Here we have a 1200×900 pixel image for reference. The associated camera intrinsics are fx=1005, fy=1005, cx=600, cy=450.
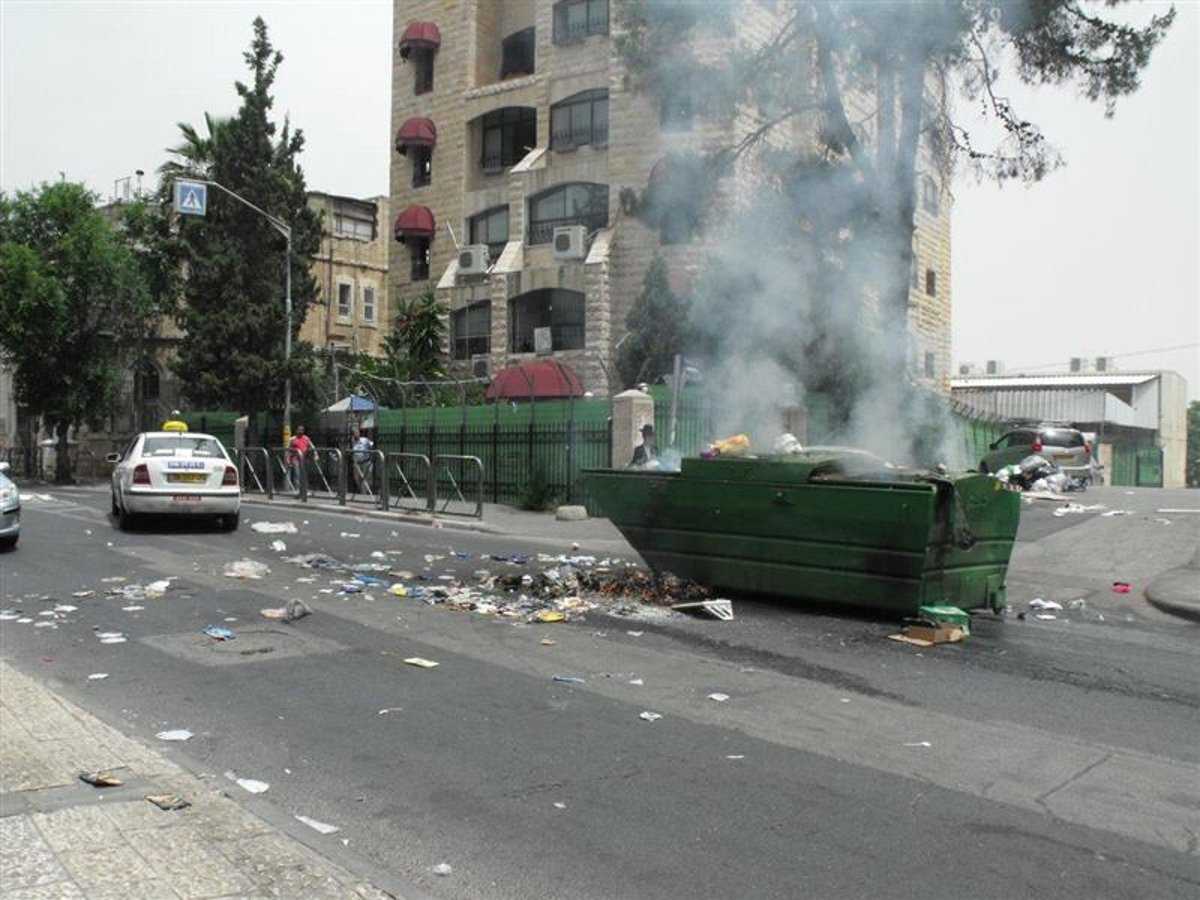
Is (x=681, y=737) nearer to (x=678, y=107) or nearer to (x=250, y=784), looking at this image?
(x=250, y=784)

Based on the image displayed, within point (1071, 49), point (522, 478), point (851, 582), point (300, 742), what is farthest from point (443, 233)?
point (300, 742)

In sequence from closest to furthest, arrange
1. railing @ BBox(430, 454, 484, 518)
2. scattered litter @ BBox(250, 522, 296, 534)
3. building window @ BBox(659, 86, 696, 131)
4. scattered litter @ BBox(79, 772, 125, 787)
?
scattered litter @ BBox(79, 772, 125, 787)
building window @ BBox(659, 86, 696, 131)
scattered litter @ BBox(250, 522, 296, 534)
railing @ BBox(430, 454, 484, 518)

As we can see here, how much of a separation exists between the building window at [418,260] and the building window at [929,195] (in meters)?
20.8

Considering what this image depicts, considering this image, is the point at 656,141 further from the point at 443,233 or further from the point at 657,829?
the point at 443,233

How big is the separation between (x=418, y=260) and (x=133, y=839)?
29713 millimetres

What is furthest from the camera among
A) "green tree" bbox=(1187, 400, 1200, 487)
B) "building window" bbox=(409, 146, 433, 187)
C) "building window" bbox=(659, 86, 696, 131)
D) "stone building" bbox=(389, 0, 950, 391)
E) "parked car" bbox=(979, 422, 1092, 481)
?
"green tree" bbox=(1187, 400, 1200, 487)

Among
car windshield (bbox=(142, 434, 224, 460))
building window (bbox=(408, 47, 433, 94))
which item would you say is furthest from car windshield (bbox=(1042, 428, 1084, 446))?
building window (bbox=(408, 47, 433, 94))

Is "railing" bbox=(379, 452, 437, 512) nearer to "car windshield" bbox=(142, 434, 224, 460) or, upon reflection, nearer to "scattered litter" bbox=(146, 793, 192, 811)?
"car windshield" bbox=(142, 434, 224, 460)

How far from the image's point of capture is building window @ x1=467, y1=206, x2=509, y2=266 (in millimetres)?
29516

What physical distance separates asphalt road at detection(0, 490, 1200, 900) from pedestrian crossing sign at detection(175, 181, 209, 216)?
1734 cm

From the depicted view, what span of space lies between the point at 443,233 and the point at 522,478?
14513mm

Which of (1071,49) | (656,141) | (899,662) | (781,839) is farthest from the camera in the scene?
(656,141)

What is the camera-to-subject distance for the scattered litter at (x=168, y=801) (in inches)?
142

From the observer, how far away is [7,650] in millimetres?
6449
